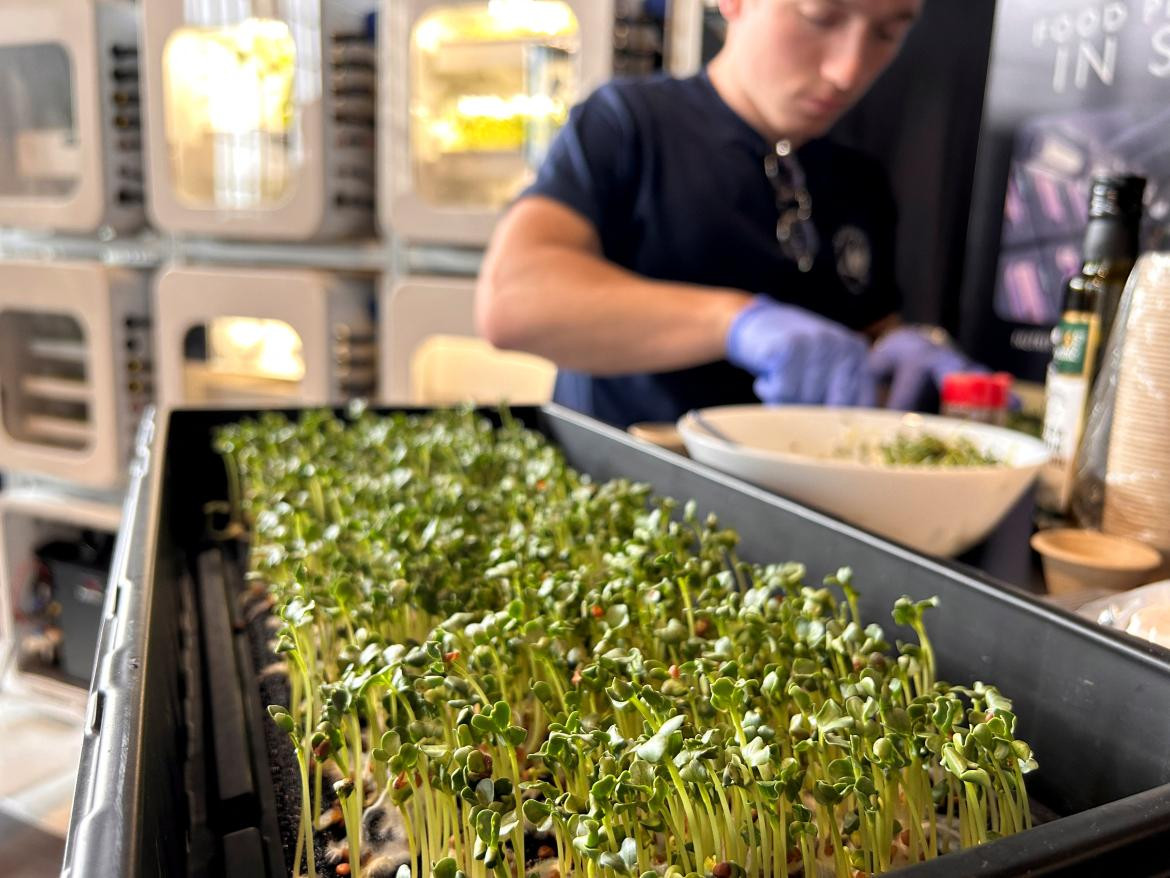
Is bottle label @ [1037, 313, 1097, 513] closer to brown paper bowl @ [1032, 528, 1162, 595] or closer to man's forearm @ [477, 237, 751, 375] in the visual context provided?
brown paper bowl @ [1032, 528, 1162, 595]

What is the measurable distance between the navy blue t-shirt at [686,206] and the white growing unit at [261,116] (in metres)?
0.99

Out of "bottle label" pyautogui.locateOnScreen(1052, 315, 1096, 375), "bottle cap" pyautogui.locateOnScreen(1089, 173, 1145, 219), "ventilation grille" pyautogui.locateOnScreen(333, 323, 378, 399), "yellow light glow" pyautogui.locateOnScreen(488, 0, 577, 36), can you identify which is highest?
"yellow light glow" pyautogui.locateOnScreen(488, 0, 577, 36)

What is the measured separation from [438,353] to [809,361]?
6.46 feet

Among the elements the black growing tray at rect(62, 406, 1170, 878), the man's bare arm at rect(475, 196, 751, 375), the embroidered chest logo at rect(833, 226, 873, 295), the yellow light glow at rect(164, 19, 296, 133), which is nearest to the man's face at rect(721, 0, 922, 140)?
the embroidered chest logo at rect(833, 226, 873, 295)

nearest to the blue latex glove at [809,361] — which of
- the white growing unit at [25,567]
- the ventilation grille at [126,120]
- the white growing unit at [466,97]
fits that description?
the white growing unit at [466,97]

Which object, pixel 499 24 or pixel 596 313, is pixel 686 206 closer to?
pixel 596 313

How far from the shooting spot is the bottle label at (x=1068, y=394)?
1.04 m

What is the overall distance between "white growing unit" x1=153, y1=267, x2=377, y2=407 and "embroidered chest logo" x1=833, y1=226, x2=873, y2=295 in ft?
4.62

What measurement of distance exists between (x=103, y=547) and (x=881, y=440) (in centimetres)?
294

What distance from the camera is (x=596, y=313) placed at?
1.75 m

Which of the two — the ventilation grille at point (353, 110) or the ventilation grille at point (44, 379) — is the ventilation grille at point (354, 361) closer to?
the ventilation grille at point (353, 110)

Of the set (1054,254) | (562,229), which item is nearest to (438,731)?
(562,229)

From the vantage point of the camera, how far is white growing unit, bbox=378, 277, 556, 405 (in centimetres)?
248

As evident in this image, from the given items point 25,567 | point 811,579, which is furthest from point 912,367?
point 25,567
